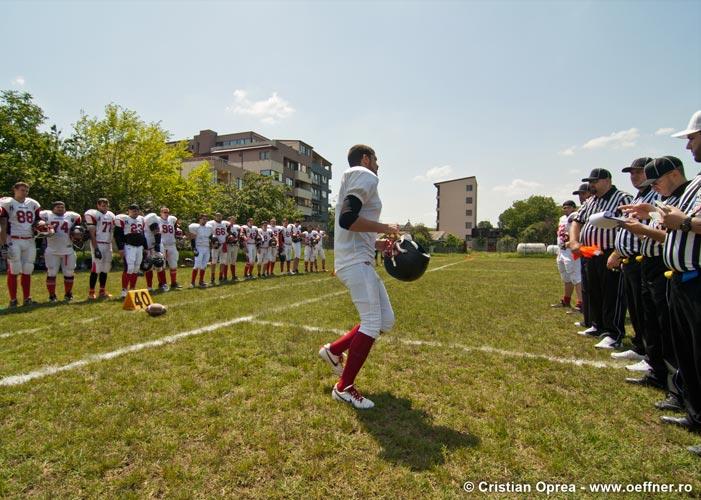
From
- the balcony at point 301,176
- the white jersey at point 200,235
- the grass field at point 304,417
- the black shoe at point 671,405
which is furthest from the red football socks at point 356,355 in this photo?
the balcony at point 301,176

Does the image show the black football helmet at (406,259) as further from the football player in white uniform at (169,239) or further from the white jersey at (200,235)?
the white jersey at (200,235)

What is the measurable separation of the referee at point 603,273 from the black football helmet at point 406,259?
3.45 meters

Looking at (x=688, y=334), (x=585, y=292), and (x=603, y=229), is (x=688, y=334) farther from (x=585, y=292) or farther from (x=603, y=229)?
(x=585, y=292)

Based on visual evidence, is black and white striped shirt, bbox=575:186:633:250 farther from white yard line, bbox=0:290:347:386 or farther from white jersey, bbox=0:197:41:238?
white jersey, bbox=0:197:41:238

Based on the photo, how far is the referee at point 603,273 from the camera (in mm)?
6230

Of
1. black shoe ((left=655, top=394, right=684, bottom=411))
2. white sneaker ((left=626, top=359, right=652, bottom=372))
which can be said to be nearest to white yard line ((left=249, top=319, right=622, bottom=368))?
white sneaker ((left=626, top=359, right=652, bottom=372))

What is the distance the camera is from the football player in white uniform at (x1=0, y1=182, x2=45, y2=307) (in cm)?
878

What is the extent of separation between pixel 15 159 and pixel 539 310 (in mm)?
33030

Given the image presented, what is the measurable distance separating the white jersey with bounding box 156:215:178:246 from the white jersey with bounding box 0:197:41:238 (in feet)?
10.8

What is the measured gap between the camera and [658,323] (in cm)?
456

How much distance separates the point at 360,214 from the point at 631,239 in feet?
11.8

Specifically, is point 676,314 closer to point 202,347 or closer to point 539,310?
point 202,347

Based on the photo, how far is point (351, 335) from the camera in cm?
439

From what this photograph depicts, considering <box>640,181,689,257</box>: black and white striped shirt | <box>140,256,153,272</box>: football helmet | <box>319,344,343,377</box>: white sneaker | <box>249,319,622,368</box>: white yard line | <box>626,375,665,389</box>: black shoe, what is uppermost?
<box>640,181,689,257</box>: black and white striped shirt
